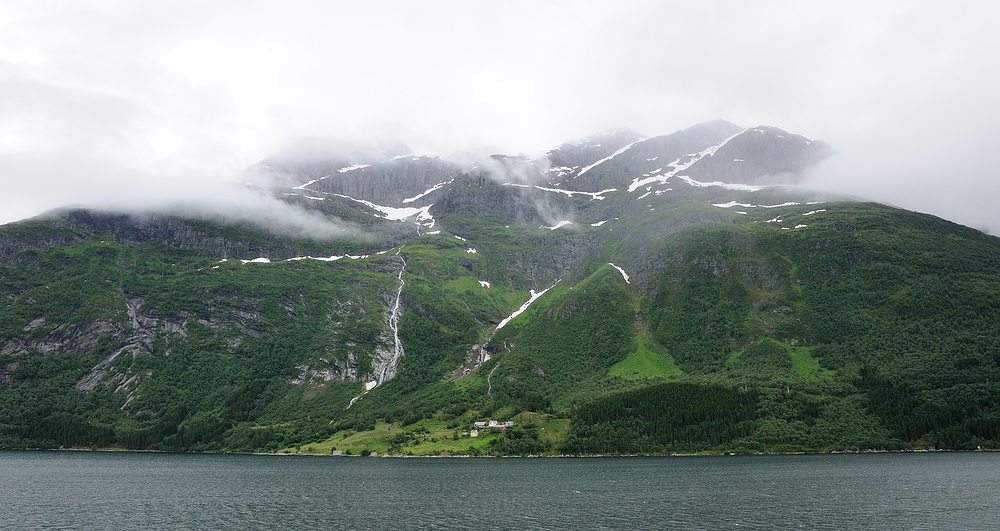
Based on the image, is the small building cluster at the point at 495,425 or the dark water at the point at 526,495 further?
the small building cluster at the point at 495,425

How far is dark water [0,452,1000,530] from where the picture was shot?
6888 cm

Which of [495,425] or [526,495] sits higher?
[526,495]

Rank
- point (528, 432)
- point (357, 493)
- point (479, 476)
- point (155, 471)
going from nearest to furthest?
point (357, 493)
point (479, 476)
point (155, 471)
point (528, 432)

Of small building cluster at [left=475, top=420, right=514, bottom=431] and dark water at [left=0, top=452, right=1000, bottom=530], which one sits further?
small building cluster at [left=475, top=420, right=514, bottom=431]

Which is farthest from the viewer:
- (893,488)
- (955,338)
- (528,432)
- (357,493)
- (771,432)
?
(955,338)

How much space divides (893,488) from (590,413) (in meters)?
102

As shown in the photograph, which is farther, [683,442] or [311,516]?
[683,442]

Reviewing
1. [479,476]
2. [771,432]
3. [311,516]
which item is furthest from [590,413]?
[311,516]

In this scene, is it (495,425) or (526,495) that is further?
(495,425)

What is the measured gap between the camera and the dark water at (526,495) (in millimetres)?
68875

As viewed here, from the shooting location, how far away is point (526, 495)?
92375 millimetres

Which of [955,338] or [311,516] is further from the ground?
[955,338]

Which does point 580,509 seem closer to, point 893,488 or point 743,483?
point 743,483

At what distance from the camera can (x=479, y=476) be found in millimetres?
120812
